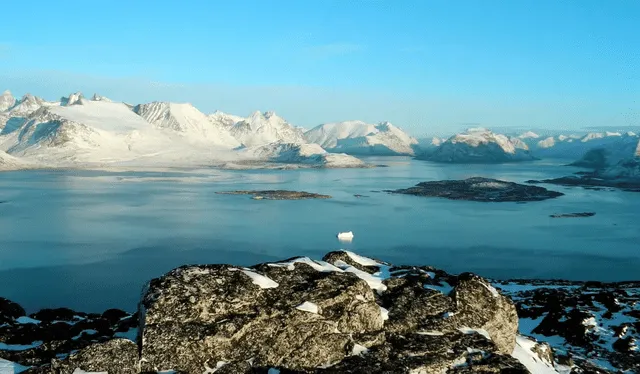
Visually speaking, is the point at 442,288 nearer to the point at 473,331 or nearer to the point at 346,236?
the point at 473,331

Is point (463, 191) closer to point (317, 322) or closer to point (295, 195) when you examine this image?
point (295, 195)

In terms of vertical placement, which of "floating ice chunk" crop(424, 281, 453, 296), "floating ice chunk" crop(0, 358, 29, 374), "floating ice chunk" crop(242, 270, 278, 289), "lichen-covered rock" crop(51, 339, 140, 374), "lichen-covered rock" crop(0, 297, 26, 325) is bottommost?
"lichen-covered rock" crop(0, 297, 26, 325)

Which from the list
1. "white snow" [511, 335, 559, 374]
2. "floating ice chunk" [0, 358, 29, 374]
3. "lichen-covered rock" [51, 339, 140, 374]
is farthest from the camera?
"white snow" [511, 335, 559, 374]

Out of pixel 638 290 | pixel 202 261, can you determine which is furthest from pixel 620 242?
pixel 202 261

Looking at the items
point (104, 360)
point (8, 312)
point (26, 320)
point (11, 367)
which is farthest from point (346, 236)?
point (104, 360)

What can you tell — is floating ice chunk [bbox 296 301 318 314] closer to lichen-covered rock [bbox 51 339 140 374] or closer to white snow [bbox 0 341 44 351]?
lichen-covered rock [bbox 51 339 140 374]

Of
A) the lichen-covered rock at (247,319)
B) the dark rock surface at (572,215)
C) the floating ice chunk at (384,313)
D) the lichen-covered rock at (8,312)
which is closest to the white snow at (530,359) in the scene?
the floating ice chunk at (384,313)

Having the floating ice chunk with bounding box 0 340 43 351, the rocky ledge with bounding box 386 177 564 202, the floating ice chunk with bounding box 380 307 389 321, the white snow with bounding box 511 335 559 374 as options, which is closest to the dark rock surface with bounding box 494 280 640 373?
the white snow with bounding box 511 335 559 374
